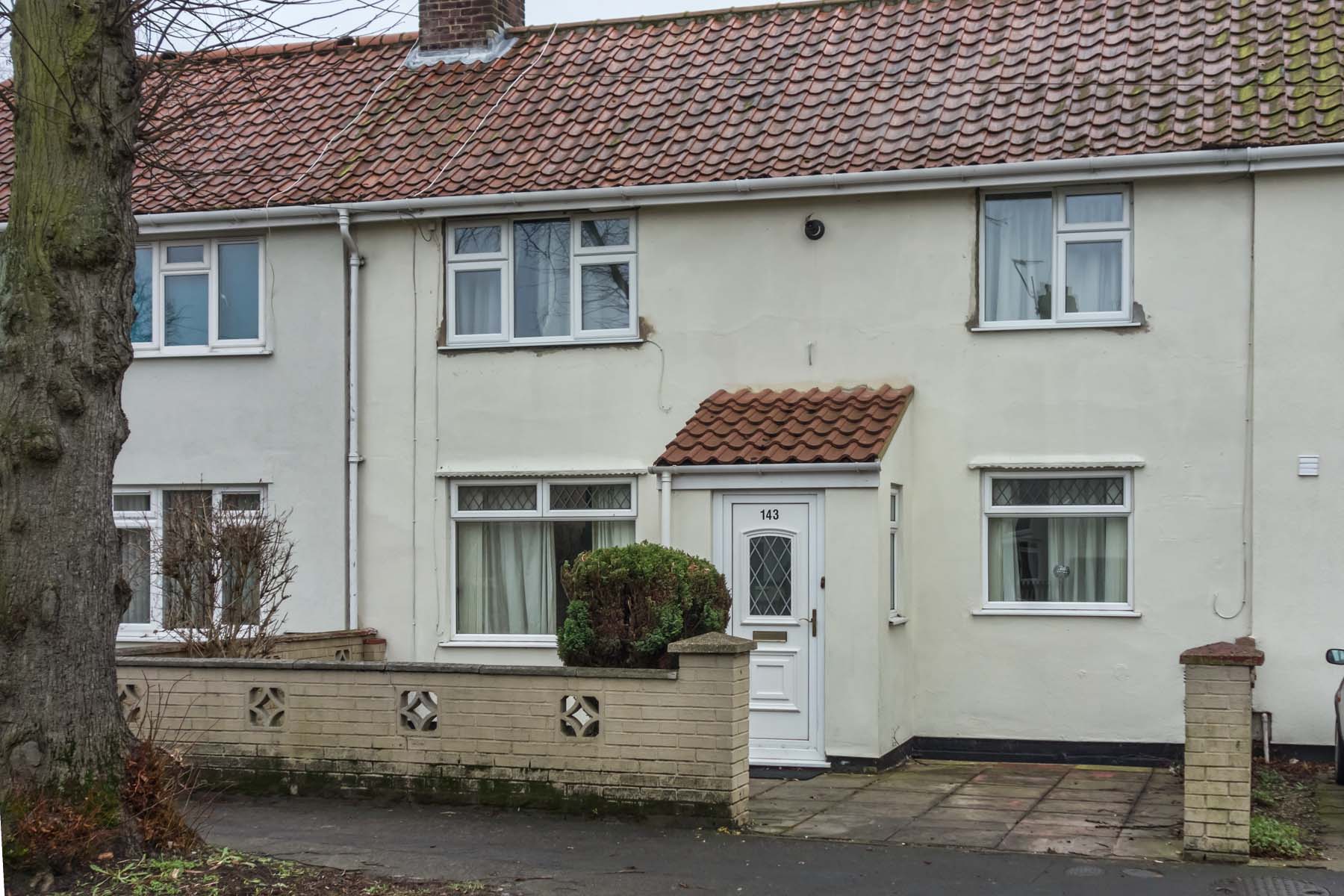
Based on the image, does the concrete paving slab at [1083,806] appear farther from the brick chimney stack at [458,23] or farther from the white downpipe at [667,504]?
the brick chimney stack at [458,23]

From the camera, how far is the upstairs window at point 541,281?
15516mm

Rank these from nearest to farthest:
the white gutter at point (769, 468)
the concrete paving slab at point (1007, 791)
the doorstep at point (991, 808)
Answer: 1. the doorstep at point (991, 808)
2. the concrete paving slab at point (1007, 791)
3. the white gutter at point (769, 468)

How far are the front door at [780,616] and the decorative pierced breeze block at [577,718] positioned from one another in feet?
9.73

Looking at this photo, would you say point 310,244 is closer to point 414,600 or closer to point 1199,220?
point 414,600

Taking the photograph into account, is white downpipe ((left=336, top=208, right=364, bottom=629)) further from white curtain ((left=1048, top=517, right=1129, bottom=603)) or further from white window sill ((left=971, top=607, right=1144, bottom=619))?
white curtain ((left=1048, top=517, right=1129, bottom=603))

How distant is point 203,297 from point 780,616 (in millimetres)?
7329

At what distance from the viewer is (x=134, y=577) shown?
1653 centimetres

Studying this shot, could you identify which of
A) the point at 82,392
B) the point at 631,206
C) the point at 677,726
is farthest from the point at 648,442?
the point at 82,392

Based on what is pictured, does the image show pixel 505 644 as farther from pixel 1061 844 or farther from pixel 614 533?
pixel 1061 844

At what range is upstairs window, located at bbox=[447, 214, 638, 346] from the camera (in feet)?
50.9

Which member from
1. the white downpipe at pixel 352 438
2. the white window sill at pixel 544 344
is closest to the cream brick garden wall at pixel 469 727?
the white downpipe at pixel 352 438

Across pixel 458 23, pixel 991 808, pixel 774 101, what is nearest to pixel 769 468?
pixel 991 808

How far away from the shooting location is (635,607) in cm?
1079

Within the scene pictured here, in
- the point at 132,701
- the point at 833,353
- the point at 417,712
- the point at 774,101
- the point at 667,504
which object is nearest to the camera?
the point at 417,712
